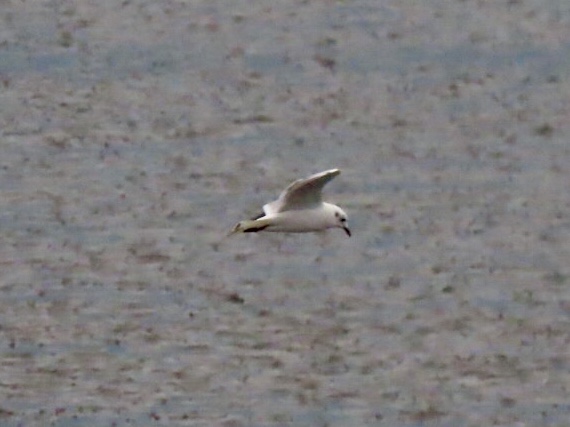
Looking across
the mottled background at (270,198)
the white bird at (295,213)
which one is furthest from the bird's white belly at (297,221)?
the mottled background at (270,198)

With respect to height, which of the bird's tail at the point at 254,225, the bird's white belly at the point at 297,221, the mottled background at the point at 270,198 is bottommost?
the mottled background at the point at 270,198

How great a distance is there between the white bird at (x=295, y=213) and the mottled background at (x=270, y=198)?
1.34 m

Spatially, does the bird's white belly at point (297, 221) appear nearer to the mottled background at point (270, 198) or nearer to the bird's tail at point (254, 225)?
the bird's tail at point (254, 225)

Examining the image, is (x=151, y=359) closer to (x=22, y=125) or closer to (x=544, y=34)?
(x=22, y=125)

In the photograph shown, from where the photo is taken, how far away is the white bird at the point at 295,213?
2141 centimetres

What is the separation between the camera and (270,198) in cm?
2695

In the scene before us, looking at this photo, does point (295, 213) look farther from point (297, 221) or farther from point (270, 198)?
point (270, 198)

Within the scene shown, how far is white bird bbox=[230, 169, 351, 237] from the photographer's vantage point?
843 inches

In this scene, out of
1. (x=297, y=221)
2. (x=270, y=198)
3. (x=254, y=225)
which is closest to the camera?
(x=254, y=225)

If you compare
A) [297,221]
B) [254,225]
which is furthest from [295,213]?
[254,225]

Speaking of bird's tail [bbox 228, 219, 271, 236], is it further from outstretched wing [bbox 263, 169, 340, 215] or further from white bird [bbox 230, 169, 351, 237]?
outstretched wing [bbox 263, 169, 340, 215]

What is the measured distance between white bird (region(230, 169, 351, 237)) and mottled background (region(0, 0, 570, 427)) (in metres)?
1.34

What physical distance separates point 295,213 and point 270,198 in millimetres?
5289

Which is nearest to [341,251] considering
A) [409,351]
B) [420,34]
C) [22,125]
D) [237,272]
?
[237,272]
